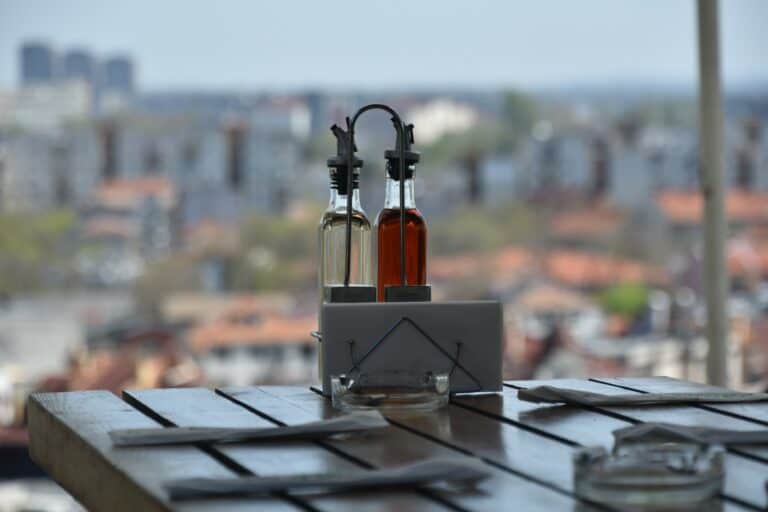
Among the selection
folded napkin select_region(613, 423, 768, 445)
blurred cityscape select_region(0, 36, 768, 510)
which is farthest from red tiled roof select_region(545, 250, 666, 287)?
folded napkin select_region(613, 423, 768, 445)

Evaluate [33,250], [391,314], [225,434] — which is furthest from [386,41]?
[225,434]

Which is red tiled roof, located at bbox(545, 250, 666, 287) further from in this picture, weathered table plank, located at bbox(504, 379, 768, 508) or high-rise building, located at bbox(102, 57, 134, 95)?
weathered table plank, located at bbox(504, 379, 768, 508)

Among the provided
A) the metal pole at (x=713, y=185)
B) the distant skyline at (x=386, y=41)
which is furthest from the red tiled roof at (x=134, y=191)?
the metal pole at (x=713, y=185)

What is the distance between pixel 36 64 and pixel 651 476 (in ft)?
13.4

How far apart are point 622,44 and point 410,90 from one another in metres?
0.79

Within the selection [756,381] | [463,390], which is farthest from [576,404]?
[756,381]

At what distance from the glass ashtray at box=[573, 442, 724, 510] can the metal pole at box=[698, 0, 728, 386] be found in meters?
2.89

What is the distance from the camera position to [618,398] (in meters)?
1.65

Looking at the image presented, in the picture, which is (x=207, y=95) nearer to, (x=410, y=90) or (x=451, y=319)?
(x=410, y=90)

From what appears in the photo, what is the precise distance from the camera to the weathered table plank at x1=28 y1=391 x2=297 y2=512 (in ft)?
3.80

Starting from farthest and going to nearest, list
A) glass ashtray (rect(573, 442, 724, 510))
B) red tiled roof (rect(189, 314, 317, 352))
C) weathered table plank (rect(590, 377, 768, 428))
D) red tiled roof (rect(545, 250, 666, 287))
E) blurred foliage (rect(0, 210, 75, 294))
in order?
1. red tiled roof (rect(545, 250, 666, 287))
2. red tiled roof (rect(189, 314, 317, 352))
3. blurred foliage (rect(0, 210, 75, 294))
4. weathered table plank (rect(590, 377, 768, 428))
5. glass ashtray (rect(573, 442, 724, 510))

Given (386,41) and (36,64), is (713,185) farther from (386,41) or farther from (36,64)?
(36,64)

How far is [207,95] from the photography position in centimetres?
490

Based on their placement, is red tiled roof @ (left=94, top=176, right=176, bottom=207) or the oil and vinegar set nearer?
the oil and vinegar set
